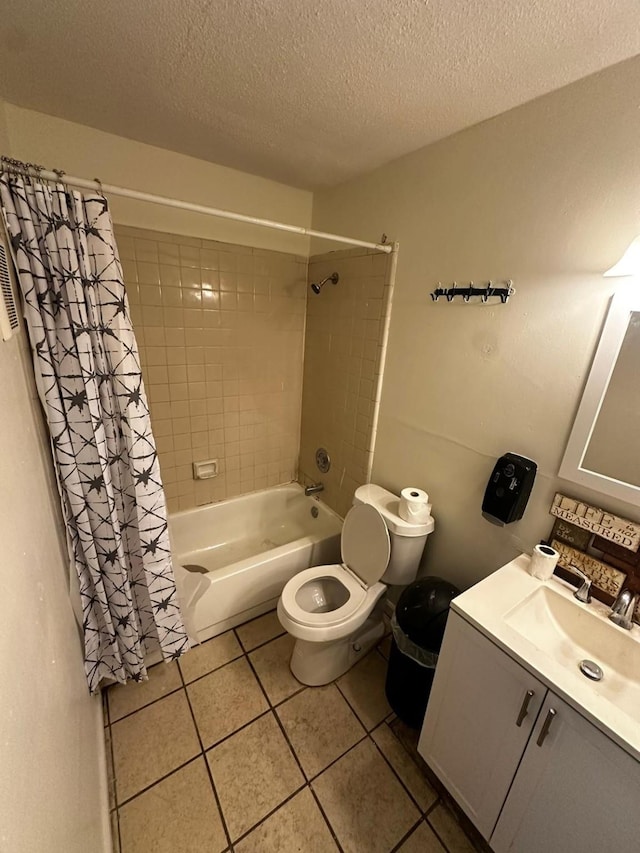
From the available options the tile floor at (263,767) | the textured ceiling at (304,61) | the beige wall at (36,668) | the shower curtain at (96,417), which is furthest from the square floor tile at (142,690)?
the textured ceiling at (304,61)

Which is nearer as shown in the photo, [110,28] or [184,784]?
[110,28]

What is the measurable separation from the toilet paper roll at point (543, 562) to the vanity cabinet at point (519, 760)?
337 millimetres

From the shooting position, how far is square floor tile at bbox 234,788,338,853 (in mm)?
1101

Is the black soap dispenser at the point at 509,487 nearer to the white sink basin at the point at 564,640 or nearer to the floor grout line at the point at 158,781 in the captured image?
the white sink basin at the point at 564,640

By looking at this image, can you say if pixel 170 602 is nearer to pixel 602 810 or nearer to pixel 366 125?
pixel 602 810

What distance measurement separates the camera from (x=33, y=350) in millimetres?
1031

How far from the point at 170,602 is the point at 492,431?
1510 millimetres

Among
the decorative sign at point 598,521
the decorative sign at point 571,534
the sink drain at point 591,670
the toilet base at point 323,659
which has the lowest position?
the toilet base at point 323,659

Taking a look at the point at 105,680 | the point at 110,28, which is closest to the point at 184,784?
the point at 105,680

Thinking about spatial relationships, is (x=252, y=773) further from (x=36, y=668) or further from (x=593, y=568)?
(x=593, y=568)

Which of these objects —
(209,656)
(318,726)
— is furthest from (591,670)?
(209,656)

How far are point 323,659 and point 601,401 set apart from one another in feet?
4.99

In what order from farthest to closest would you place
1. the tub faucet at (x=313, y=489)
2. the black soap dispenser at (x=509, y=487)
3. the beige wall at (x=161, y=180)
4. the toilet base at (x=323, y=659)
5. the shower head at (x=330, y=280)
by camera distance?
the tub faucet at (x=313, y=489)
the shower head at (x=330, y=280)
the toilet base at (x=323, y=659)
the beige wall at (x=161, y=180)
the black soap dispenser at (x=509, y=487)

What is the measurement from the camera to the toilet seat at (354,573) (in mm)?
1471
